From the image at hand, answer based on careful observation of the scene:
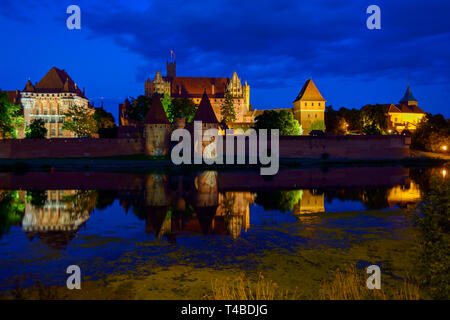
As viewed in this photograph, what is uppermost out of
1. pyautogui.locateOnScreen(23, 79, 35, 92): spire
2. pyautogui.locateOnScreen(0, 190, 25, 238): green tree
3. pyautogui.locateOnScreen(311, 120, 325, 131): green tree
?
pyautogui.locateOnScreen(23, 79, 35, 92): spire

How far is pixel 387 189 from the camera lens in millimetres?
23812

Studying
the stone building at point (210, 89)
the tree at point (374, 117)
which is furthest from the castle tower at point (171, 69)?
the tree at point (374, 117)

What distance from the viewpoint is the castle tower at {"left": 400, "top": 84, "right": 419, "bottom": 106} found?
104m

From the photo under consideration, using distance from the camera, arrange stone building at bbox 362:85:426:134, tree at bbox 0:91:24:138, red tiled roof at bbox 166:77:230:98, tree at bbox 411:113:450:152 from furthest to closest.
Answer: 1. stone building at bbox 362:85:426:134
2. red tiled roof at bbox 166:77:230:98
3. tree at bbox 411:113:450:152
4. tree at bbox 0:91:24:138

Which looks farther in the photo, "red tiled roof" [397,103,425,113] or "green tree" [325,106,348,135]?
"red tiled roof" [397,103,425,113]

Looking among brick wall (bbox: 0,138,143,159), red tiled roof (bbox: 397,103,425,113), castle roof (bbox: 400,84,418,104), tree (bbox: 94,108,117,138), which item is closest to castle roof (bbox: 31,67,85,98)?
tree (bbox: 94,108,117,138)

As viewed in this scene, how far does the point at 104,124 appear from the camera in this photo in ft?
205

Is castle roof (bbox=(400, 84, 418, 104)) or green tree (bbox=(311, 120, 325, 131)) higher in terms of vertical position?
castle roof (bbox=(400, 84, 418, 104))

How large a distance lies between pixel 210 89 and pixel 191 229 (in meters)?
74.2

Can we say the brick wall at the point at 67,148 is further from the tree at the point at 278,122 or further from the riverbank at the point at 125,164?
the tree at the point at 278,122

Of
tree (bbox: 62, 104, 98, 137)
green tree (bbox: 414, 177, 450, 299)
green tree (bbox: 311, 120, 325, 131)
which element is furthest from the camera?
green tree (bbox: 311, 120, 325, 131)

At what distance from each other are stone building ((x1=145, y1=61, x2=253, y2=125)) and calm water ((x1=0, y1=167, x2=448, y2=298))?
58364 mm

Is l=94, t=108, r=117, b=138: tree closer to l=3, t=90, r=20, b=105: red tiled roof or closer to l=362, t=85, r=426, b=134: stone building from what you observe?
l=3, t=90, r=20, b=105: red tiled roof
